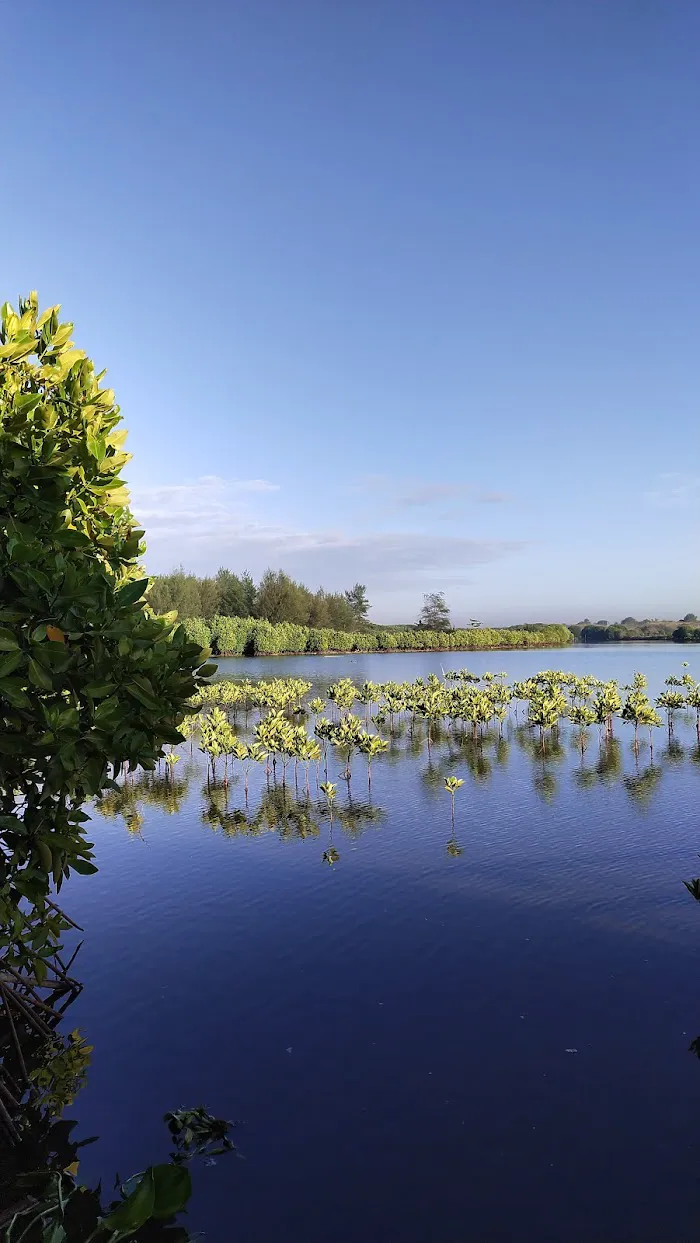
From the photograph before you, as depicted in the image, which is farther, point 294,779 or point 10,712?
point 294,779

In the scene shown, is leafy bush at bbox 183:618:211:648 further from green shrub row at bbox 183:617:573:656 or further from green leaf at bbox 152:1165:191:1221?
green leaf at bbox 152:1165:191:1221

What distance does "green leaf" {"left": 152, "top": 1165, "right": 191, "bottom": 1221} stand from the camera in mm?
2252

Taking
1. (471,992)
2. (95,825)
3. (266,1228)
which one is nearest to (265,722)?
(95,825)

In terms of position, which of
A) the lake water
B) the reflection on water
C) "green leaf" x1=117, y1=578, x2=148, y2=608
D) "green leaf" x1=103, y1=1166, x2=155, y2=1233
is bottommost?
the reflection on water

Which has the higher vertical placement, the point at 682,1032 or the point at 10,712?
the point at 10,712

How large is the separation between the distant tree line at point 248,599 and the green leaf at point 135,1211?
406 feet

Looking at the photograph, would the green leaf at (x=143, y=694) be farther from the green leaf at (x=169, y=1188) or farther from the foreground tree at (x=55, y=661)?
the green leaf at (x=169, y=1188)

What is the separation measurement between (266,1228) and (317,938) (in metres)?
8.90

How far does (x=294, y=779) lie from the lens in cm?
3909

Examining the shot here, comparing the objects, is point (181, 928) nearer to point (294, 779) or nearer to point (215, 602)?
point (294, 779)

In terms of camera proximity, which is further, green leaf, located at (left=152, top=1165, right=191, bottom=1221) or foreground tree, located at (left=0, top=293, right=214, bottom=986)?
foreground tree, located at (left=0, top=293, right=214, bottom=986)

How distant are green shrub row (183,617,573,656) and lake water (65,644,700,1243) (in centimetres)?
6715

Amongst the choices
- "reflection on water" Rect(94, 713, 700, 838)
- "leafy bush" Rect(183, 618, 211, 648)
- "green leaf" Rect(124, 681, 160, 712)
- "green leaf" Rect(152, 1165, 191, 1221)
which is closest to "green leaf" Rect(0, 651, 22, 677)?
"green leaf" Rect(124, 681, 160, 712)

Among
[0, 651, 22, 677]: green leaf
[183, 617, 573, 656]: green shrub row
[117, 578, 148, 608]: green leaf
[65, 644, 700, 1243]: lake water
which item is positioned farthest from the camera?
[183, 617, 573, 656]: green shrub row
